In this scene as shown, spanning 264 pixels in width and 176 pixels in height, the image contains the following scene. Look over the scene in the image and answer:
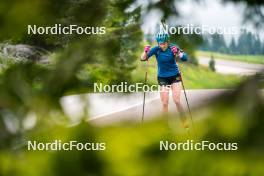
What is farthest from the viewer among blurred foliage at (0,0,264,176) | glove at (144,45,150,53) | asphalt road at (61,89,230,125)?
glove at (144,45,150,53)

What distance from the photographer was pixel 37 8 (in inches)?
61.1

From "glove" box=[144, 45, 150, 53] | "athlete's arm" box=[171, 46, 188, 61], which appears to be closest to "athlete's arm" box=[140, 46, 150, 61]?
"glove" box=[144, 45, 150, 53]

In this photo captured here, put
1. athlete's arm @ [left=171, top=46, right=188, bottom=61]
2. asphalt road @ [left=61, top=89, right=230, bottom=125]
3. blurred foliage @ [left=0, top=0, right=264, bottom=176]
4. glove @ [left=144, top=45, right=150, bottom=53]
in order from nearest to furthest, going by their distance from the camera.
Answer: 1. blurred foliage @ [left=0, top=0, right=264, bottom=176]
2. asphalt road @ [left=61, top=89, right=230, bottom=125]
3. athlete's arm @ [left=171, top=46, right=188, bottom=61]
4. glove @ [left=144, top=45, right=150, bottom=53]

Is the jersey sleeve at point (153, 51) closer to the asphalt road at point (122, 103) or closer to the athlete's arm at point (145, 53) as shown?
the athlete's arm at point (145, 53)

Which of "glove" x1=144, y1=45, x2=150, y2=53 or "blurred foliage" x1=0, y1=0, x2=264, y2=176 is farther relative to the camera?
"glove" x1=144, y1=45, x2=150, y2=53

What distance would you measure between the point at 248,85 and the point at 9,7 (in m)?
0.83

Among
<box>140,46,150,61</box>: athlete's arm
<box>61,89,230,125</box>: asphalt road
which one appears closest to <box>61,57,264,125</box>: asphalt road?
<box>61,89,230,125</box>: asphalt road

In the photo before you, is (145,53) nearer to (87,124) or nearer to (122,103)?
(122,103)

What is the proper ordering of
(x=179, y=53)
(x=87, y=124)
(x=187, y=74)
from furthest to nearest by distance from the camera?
1. (x=187, y=74)
2. (x=179, y=53)
3. (x=87, y=124)

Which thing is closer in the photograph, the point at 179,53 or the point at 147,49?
the point at 179,53

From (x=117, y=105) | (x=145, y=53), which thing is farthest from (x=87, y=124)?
(x=145, y=53)

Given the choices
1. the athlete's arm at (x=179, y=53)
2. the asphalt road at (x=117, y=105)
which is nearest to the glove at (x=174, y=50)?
the athlete's arm at (x=179, y=53)

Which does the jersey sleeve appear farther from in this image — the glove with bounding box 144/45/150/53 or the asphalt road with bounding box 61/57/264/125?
the asphalt road with bounding box 61/57/264/125

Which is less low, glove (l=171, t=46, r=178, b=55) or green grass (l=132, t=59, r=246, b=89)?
glove (l=171, t=46, r=178, b=55)
